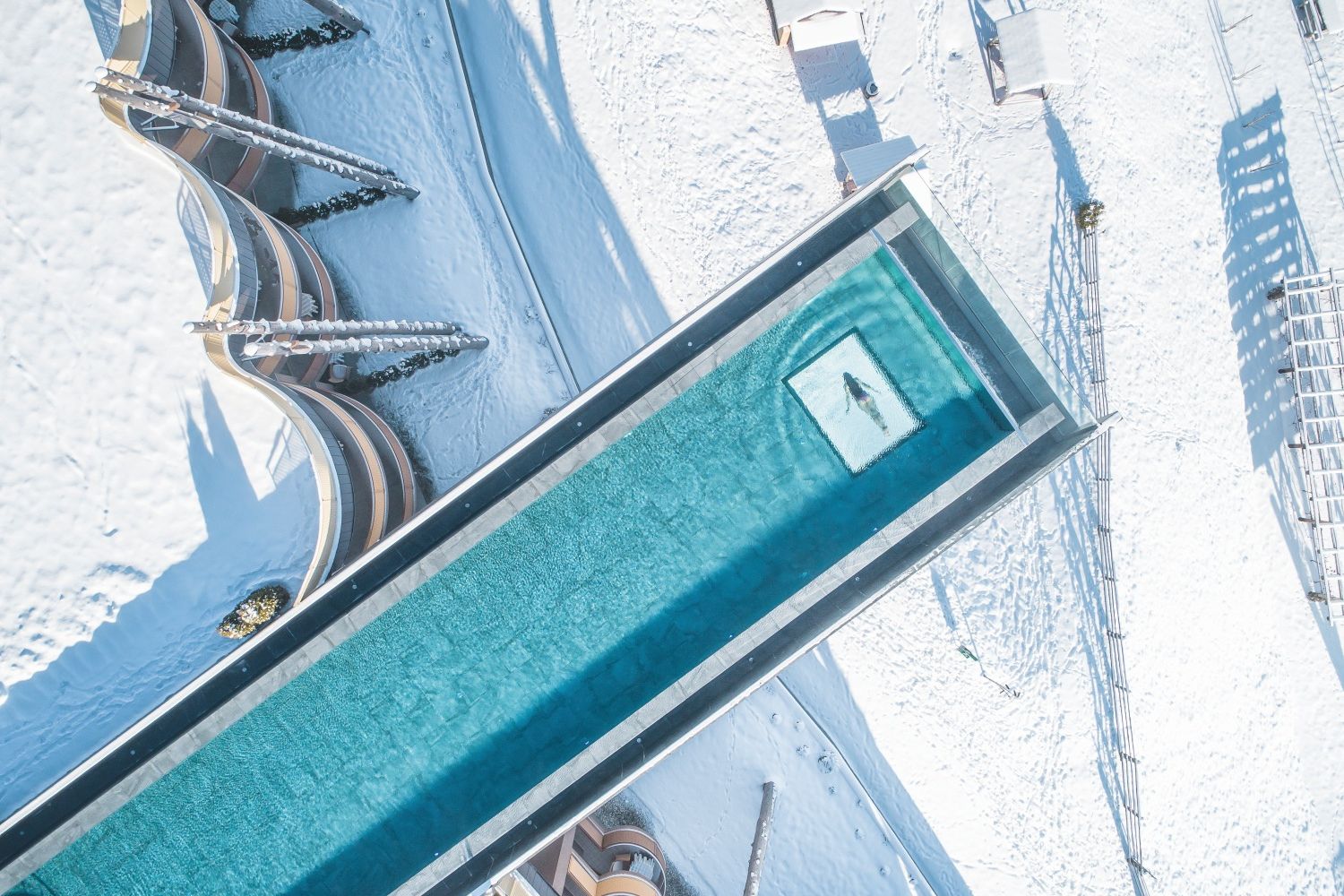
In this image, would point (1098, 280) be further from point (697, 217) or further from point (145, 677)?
point (145, 677)

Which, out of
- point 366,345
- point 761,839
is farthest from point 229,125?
point 761,839

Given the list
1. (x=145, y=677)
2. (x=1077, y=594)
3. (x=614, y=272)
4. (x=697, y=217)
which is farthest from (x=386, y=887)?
(x=1077, y=594)

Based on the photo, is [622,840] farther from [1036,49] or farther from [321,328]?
[1036,49]

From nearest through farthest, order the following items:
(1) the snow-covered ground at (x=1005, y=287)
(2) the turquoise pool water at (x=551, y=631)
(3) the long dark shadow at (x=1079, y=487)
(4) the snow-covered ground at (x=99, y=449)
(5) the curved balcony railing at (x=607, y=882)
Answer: (2) the turquoise pool water at (x=551, y=631) < (4) the snow-covered ground at (x=99, y=449) < (5) the curved balcony railing at (x=607, y=882) < (1) the snow-covered ground at (x=1005, y=287) < (3) the long dark shadow at (x=1079, y=487)

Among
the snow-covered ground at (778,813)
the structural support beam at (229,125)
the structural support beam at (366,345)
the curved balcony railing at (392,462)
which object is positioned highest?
the structural support beam at (229,125)

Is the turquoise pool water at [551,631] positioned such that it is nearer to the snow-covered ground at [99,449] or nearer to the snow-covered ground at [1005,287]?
the snow-covered ground at [99,449]

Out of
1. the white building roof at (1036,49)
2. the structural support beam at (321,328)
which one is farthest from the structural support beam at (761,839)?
the white building roof at (1036,49)

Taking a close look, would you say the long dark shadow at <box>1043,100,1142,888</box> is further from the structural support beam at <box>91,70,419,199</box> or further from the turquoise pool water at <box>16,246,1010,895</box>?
the structural support beam at <box>91,70,419,199</box>
